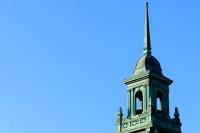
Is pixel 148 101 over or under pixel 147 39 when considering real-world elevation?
under

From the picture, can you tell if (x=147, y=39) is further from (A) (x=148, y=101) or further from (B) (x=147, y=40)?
(A) (x=148, y=101)

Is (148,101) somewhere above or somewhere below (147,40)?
below

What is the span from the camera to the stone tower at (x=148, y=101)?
107312 millimetres

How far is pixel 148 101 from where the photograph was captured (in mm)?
108938

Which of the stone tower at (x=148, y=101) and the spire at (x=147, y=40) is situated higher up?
the spire at (x=147, y=40)

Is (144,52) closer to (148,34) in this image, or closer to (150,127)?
(148,34)

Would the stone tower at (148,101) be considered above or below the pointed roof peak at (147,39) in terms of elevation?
below

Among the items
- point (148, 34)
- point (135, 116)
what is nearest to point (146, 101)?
point (135, 116)

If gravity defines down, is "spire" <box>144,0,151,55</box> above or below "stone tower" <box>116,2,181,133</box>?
above

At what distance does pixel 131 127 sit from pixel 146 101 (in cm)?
376

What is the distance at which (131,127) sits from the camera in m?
108

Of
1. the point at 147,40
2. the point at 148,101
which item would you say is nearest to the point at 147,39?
the point at 147,40

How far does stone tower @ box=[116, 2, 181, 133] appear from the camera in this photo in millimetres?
107312

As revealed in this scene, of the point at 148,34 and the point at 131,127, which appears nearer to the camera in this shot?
the point at 131,127
